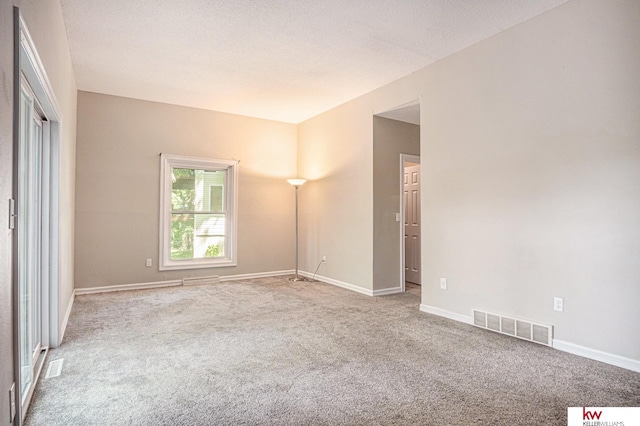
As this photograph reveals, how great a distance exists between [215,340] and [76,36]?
3176mm

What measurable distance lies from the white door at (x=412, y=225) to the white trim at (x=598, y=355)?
3039 mm

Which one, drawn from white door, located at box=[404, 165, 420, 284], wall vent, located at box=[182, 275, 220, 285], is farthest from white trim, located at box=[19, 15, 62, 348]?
white door, located at box=[404, 165, 420, 284]

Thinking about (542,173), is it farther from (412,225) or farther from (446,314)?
(412,225)

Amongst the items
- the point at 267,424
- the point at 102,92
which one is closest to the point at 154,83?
the point at 102,92

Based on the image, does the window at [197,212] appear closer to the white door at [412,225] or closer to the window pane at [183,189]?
the window pane at [183,189]

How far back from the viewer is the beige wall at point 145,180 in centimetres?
518

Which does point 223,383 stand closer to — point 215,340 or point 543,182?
point 215,340

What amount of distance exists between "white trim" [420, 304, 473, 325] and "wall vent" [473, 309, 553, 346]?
103 mm

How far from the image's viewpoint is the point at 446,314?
399 centimetres

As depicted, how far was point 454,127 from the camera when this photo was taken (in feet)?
12.9

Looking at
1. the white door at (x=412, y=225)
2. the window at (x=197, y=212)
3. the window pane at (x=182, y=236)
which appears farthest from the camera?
the white door at (x=412, y=225)

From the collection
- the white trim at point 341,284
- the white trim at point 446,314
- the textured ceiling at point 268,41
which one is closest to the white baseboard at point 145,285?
the white trim at point 341,284

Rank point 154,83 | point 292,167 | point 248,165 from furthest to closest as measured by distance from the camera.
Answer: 1. point 292,167
2. point 248,165
3. point 154,83

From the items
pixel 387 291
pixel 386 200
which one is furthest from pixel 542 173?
pixel 387 291
